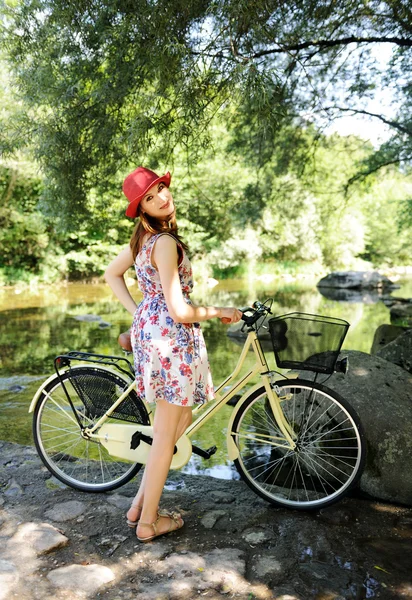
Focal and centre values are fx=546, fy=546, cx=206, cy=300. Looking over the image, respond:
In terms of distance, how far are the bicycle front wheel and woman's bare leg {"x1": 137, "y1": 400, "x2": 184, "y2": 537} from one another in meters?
0.51

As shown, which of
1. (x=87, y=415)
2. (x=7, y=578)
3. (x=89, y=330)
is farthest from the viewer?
(x=89, y=330)

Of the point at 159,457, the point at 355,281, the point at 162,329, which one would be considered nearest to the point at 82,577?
the point at 159,457

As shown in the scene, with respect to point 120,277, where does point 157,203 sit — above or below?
above

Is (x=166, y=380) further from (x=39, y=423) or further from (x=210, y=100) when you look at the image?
(x=210, y=100)

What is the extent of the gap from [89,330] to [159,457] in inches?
373

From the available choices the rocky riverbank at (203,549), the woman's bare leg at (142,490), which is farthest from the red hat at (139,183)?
the rocky riverbank at (203,549)

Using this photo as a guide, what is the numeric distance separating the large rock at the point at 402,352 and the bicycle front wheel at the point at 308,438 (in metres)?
2.55

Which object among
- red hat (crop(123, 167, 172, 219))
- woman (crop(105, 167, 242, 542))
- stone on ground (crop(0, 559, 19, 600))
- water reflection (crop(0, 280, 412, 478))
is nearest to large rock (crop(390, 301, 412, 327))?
water reflection (crop(0, 280, 412, 478))

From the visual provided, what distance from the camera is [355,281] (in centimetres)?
2645

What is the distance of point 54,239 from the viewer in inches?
998

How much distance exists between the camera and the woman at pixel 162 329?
281cm

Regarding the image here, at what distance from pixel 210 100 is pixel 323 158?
7298 millimetres

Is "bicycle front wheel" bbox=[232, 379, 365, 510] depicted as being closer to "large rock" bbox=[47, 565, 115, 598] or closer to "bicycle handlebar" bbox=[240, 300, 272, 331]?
"bicycle handlebar" bbox=[240, 300, 272, 331]

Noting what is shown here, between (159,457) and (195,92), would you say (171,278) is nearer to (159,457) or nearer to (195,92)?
(159,457)
